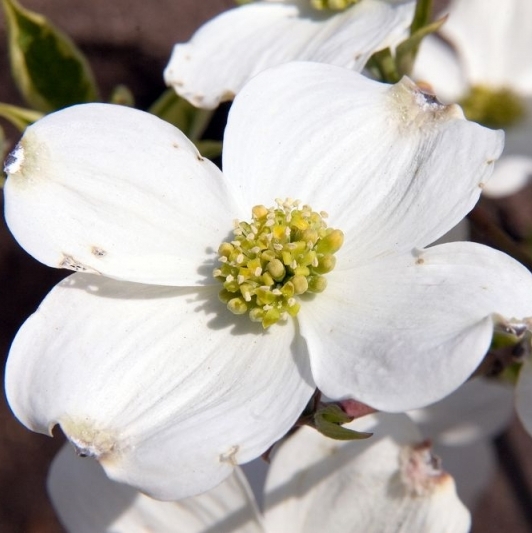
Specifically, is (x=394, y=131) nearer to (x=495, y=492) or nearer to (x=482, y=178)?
(x=482, y=178)

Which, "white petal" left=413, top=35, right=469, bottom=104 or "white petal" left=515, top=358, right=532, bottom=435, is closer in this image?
"white petal" left=515, top=358, right=532, bottom=435

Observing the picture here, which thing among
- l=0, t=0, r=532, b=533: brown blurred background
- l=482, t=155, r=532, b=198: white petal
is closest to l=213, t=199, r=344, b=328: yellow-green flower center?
l=482, t=155, r=532, b=198: white petal

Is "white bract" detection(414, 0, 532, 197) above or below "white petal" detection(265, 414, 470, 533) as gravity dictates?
above

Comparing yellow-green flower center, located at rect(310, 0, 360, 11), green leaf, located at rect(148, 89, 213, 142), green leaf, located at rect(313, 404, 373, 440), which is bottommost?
green leaf, located at rect(148, 89, 213, 142)

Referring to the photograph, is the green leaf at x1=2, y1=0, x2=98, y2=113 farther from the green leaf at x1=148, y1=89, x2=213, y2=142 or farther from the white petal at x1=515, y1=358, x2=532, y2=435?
the white petal at x1=515, y1=358, x2=532, y2=435

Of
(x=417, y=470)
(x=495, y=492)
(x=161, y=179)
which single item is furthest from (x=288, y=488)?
(x=495, y=492)

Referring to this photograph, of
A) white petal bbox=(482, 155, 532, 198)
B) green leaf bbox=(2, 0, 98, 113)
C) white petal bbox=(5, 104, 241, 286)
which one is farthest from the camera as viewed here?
white petal bbox=(482, 155, 532, 198)

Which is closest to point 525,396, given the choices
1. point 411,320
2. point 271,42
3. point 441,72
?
point 411,320
